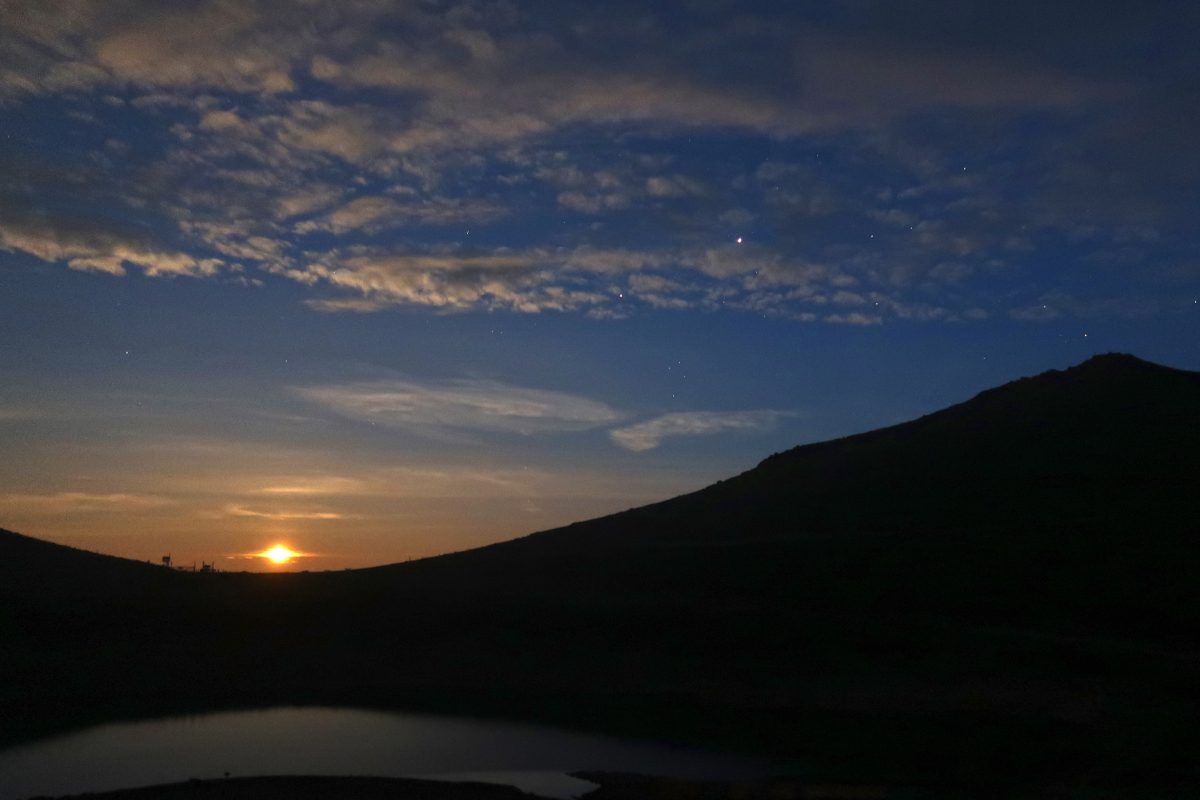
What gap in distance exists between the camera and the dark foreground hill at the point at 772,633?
2259cm

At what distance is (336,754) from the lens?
20562 millimetres

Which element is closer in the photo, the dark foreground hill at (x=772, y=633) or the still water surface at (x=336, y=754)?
the still water surface at (x=336, y=754)

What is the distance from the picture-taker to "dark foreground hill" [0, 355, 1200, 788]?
22.6 metres

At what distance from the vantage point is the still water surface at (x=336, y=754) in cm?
1862

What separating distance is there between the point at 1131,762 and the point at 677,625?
16553mm

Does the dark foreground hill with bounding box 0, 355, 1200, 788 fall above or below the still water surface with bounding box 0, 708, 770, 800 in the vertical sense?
above

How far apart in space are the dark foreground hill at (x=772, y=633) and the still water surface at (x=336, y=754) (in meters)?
1.87

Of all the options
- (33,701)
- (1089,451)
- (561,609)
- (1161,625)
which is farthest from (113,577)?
(1089,451)

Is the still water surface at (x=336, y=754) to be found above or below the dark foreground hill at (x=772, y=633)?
below

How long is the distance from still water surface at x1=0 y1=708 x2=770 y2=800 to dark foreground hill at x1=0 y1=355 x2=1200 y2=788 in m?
1.87

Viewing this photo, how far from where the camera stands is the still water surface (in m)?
18.6

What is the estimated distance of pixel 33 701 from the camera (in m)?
26.8

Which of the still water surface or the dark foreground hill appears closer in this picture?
the still water surface

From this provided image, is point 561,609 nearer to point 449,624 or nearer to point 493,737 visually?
point 449,624
